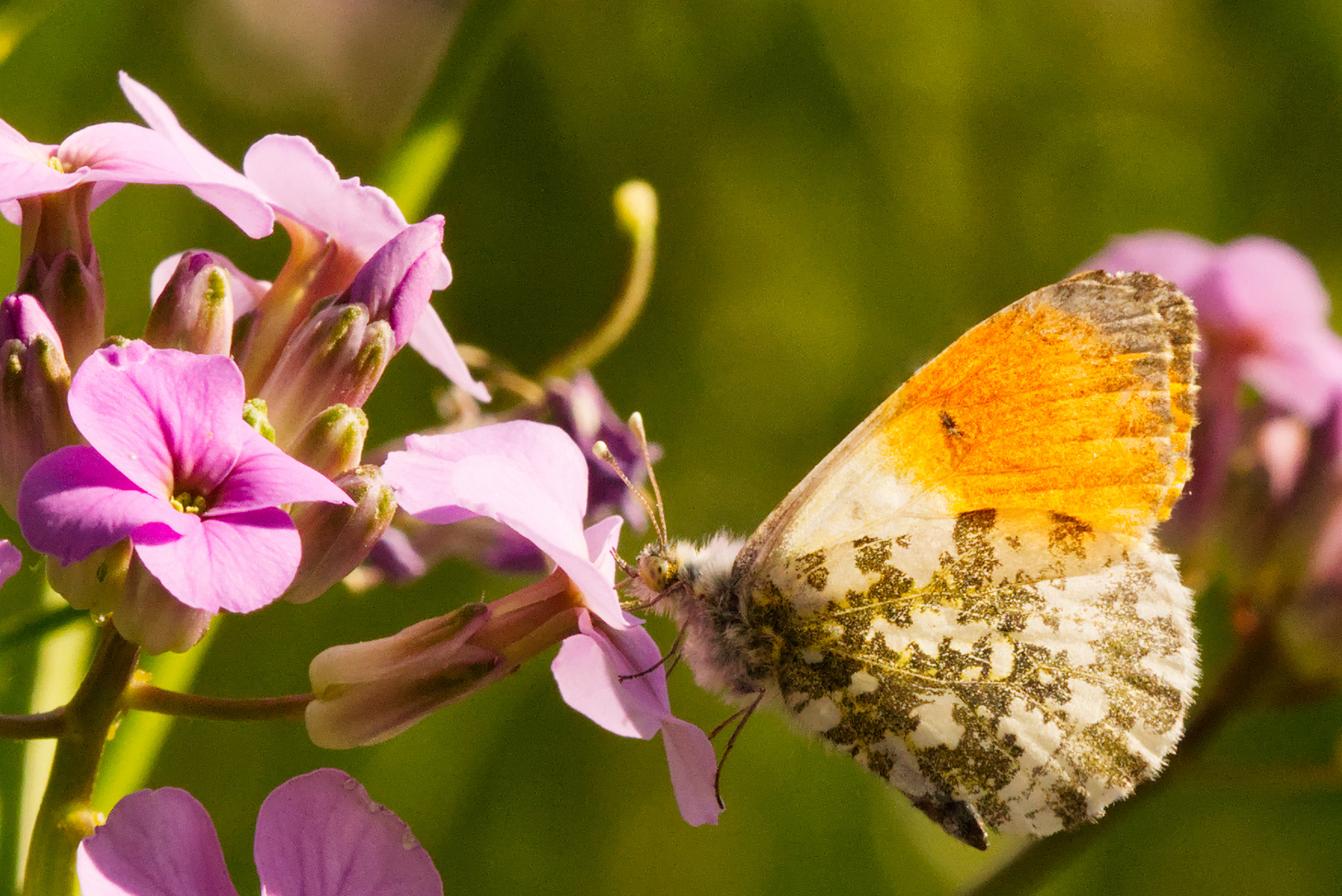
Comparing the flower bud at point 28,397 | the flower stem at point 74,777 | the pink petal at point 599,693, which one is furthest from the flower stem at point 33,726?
the pink petal at point 599,693

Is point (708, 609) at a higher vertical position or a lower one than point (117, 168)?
lower

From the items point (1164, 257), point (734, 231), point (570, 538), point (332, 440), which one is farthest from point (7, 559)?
point (734, 231)

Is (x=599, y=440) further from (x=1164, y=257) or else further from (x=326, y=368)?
(x=1164, y=257)

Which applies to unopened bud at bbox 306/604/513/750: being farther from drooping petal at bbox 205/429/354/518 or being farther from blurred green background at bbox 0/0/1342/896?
blurred green background at bbox 0/0/1342/896

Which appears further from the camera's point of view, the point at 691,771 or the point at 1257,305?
the point at 1257,305

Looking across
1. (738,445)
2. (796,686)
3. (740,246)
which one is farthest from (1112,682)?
(740,246)

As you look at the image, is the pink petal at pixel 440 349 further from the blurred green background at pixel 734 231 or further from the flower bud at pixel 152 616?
the blurred green background at pixel 734 231

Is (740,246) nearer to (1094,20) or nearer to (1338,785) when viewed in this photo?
(1094,20)
